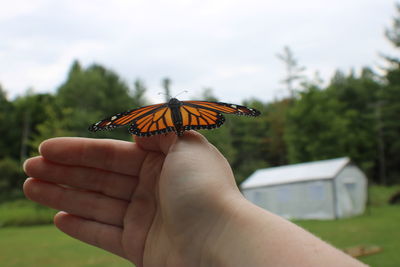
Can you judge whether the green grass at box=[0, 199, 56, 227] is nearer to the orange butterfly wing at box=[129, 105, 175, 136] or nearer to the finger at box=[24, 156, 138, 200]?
the finger at box=[24, 156, 138, 200]

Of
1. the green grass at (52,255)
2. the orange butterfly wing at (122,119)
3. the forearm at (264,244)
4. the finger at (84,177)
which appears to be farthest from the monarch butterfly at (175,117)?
the green grass at (52,255)

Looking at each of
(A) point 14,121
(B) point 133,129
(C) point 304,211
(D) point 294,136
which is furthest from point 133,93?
(B) point 133,129

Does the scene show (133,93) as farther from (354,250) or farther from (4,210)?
(354,250)

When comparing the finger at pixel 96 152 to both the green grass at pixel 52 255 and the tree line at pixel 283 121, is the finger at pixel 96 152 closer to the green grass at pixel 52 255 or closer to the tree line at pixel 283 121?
the green grass at pixel 52 255

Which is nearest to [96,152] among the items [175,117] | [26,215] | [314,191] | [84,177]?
[84,177]

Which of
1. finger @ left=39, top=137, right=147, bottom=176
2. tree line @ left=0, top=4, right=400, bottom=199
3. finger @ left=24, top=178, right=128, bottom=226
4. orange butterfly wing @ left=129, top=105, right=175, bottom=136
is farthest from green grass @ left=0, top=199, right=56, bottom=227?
orange butterfly wing @ left=129, top=105, right=175, bottom=136

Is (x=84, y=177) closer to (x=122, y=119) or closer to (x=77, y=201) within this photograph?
(x=77, y=201)
